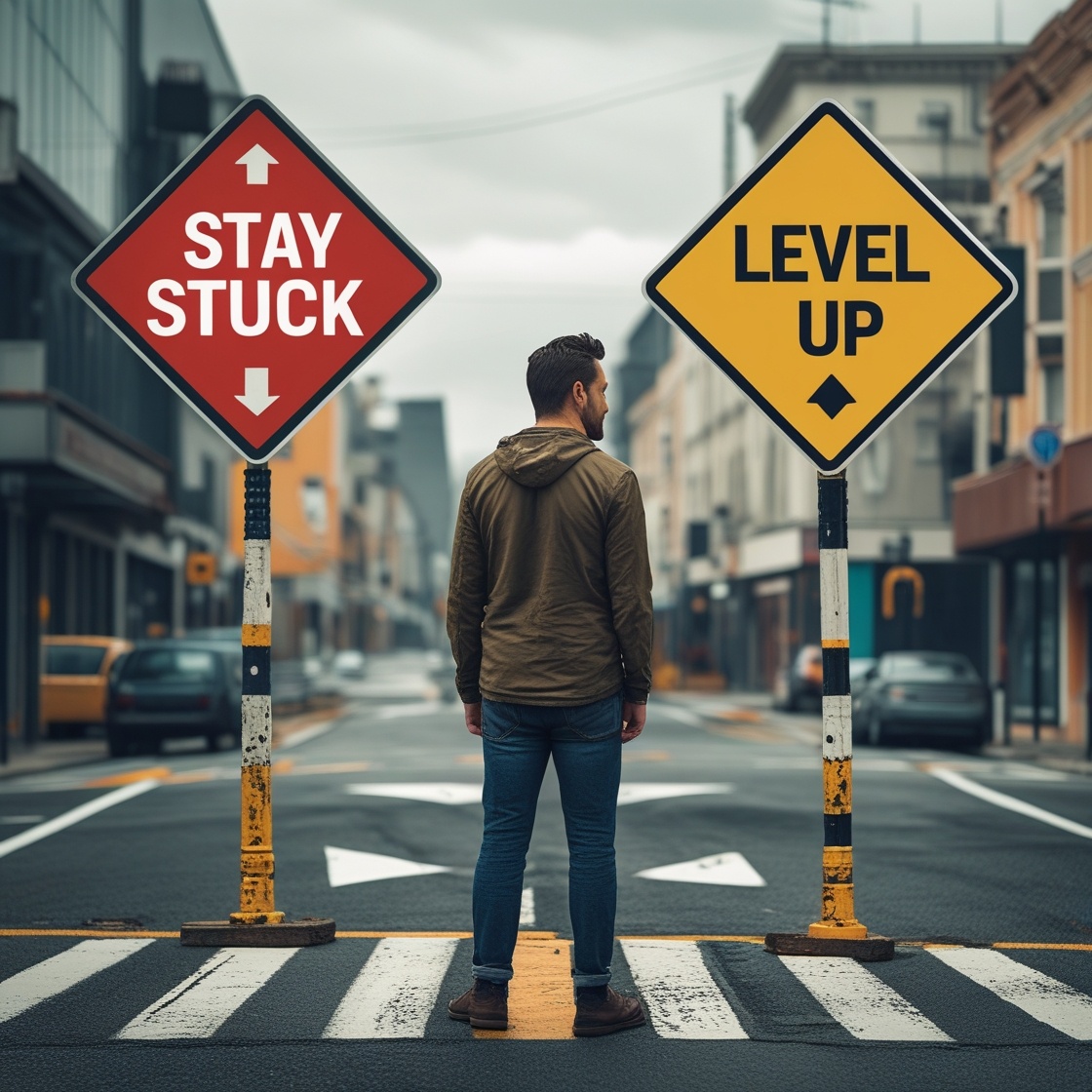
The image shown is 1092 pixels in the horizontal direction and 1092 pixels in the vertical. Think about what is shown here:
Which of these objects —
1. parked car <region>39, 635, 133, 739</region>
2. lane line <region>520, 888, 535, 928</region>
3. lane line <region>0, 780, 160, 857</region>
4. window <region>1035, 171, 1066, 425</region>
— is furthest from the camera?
window <region>1035, 171, 1066, 425</region>

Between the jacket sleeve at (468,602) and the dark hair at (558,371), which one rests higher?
the dark hair at (558,371)

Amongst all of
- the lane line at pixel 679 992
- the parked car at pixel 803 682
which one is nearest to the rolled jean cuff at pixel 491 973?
the lane line at pixel 679 992

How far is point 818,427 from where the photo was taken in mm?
6879

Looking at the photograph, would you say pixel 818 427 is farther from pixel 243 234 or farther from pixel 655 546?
pixel 655 546

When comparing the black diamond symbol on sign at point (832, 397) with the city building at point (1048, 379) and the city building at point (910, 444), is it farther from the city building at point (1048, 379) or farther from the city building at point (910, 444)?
the city building at point (910, 444)

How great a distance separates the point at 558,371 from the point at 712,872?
15.1 ft

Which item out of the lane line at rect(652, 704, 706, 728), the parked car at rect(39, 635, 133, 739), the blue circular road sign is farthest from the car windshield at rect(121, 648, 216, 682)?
the blue circular road sign

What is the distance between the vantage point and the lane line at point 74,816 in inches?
442

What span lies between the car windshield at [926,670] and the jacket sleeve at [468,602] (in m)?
20.4

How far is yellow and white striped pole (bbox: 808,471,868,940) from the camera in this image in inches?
267

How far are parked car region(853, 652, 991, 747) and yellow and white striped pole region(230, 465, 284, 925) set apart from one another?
1885 cm

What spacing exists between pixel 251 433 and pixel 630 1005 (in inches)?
104

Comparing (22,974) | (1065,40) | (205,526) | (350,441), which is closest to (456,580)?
(22,974)

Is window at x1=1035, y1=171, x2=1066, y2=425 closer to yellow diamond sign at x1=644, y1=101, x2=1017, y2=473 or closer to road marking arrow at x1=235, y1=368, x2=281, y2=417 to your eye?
yellow diamond sign at x1=644, y1=101, x2=1017, y2=473
